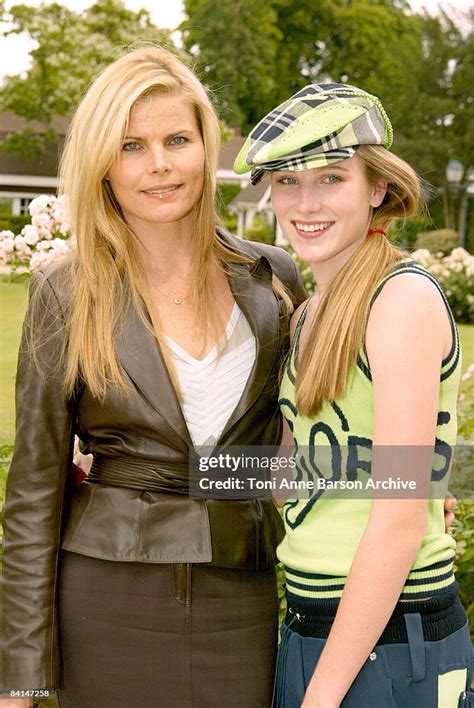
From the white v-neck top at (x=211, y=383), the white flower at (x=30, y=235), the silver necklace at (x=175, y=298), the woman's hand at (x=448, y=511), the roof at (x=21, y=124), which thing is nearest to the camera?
the woman's hand at (x=448, y=511)

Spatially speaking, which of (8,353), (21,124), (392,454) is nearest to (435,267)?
(8,353)

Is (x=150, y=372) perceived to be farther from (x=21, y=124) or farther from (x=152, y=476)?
(x=21, y=124)

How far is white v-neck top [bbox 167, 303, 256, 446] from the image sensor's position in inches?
84.9

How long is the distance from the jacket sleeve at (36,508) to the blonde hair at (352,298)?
59 cm

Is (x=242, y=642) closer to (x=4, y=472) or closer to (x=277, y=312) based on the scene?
(x=277, y=312)

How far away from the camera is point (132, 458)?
7.05ft

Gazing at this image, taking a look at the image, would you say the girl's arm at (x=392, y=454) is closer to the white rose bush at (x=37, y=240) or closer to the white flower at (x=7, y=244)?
the white rose bush at (x=37, y=240)

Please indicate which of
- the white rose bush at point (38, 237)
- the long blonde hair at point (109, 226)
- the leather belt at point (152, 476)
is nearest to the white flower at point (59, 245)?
the white rose bush at point (38, 237)

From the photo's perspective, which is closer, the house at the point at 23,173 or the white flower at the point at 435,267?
the house at the point at 23,173

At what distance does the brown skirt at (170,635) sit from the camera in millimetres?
2096

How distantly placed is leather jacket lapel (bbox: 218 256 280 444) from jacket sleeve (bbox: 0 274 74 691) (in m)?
0.39

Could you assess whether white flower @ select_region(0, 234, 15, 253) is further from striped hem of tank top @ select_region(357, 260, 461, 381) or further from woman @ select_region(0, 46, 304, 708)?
striped hem of tank top @ select_region(357, 260, 461, 381)

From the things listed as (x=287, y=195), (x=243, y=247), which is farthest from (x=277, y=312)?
(x=287, y=195)

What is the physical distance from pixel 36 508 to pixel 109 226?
680 millimetres
